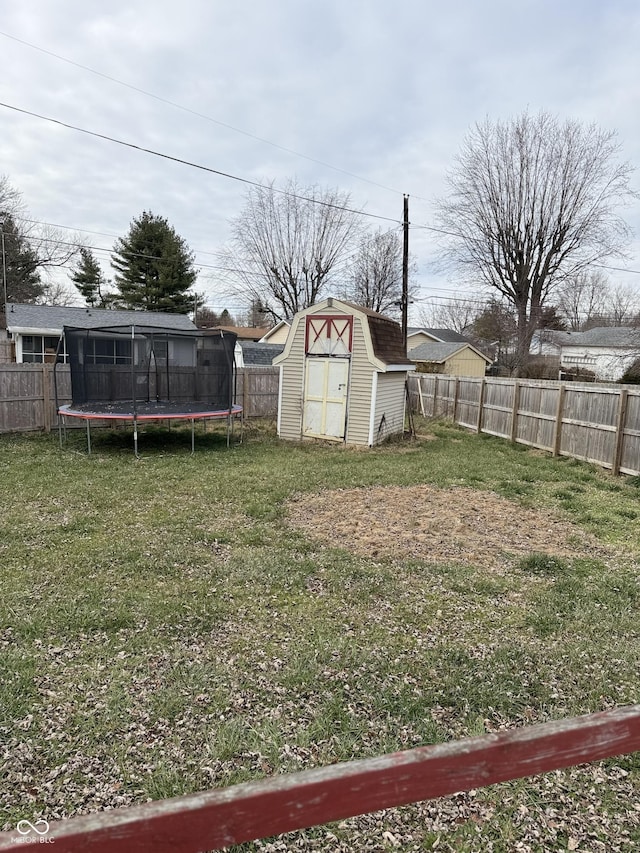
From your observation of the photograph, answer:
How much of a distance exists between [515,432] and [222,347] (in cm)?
687

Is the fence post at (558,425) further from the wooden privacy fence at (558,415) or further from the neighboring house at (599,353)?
the neighboring house at (599,353)

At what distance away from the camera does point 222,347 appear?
34.4 feet

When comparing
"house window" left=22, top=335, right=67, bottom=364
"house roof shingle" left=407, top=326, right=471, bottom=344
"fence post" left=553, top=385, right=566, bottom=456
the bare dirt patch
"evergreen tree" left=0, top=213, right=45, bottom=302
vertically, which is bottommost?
A: the bare dirt patch

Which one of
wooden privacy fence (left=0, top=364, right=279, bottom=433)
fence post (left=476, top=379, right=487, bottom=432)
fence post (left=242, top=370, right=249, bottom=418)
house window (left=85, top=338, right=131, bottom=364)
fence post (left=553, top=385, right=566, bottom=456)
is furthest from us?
fence post (left=242, top=370, right=249, bottom=418)

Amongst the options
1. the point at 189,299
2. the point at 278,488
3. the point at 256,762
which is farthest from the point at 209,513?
the point at 189,299

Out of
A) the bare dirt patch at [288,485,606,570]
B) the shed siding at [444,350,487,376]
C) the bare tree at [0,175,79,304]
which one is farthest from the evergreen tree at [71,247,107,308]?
the bare dirt patch at [288,485,606,570]

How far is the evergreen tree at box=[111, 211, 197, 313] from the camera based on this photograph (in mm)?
33781

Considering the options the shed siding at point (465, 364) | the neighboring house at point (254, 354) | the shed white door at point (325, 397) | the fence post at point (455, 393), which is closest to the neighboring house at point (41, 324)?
the neighboring house at point (254, 354)

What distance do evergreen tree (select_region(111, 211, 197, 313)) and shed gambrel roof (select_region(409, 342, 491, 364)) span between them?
17.1 meters

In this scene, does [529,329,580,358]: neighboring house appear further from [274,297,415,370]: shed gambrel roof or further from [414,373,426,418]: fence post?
[274,297,415,370]: shed gambrel roof

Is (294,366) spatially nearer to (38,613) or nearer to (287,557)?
(287,557)

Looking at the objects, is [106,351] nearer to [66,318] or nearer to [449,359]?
[66,318]

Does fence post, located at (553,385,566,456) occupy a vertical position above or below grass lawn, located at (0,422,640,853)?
above

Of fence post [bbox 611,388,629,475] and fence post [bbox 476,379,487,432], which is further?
fence post [bbox 476,379,487,432]
